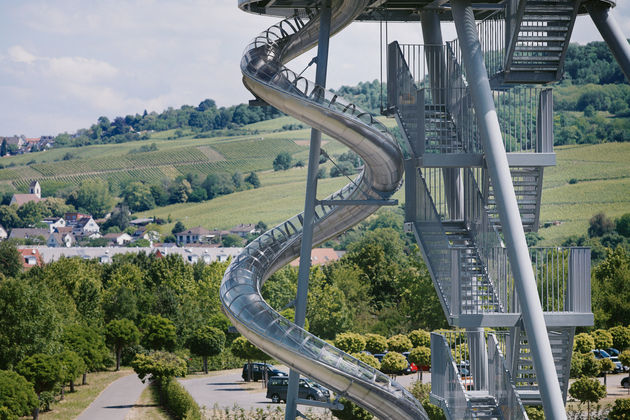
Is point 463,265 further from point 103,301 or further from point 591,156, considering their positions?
point 591,156

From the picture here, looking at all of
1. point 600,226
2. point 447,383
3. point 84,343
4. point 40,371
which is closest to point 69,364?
point 40,371

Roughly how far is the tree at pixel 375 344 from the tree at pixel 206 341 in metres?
8.58

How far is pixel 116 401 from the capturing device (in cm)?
4316

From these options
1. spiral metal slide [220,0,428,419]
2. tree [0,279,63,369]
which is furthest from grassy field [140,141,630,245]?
spiral metal slide [220,0,428,419]

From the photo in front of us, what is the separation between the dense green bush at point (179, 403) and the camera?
116 ft

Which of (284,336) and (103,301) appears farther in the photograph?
(103,301)

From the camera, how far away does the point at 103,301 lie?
64688mm

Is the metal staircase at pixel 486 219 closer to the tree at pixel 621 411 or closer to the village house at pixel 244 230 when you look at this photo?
the tree at pixel 621 411

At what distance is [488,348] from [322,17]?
25.6 ft

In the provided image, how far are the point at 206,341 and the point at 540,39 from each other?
38120 mm

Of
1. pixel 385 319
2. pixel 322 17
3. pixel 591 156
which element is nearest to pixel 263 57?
pixel 322 17

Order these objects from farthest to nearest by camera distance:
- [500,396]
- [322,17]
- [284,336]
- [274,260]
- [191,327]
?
[191,327] < [274,260] < [322,17] < [284,336] < [500,396]

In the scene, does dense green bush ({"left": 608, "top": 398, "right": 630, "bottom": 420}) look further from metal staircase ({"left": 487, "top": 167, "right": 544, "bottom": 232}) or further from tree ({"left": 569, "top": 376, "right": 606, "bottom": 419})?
metal staircase ({"left": 487, "top": 167, "right": 544, "bottom": 232})

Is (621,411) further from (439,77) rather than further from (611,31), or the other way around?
(611,31)
